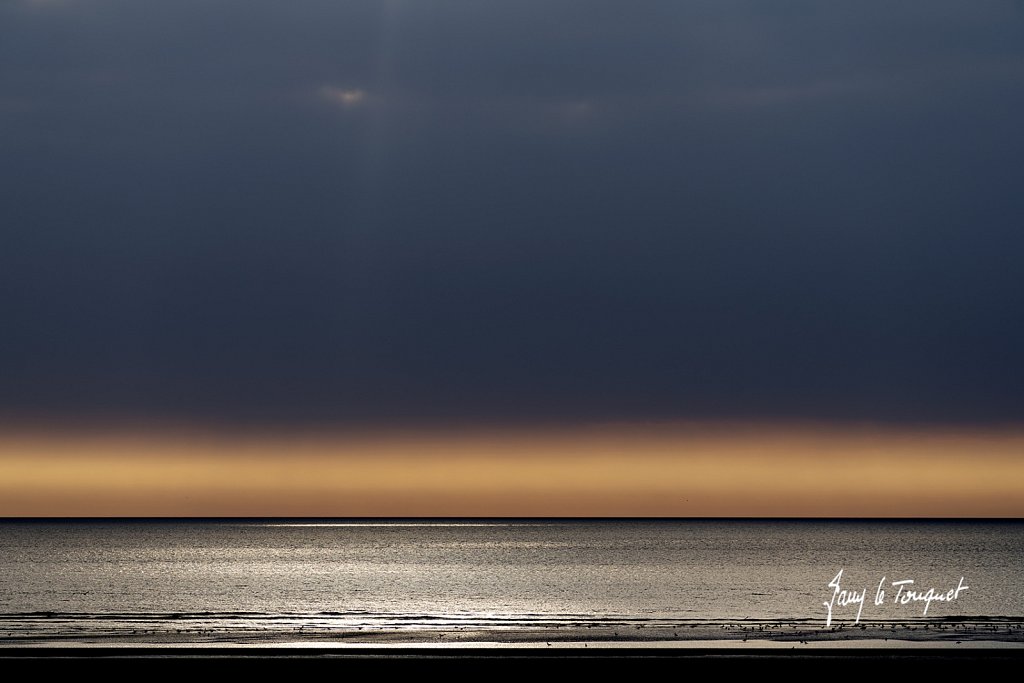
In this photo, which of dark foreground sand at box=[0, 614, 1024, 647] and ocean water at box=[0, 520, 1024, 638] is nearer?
dark foreground sand at box=[0, 614, 1024, 647]

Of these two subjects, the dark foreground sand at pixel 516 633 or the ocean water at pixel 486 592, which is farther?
the ocean water at pixel 486 592

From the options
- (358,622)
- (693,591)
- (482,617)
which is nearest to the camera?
(358,622)

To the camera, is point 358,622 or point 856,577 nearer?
point 358,622

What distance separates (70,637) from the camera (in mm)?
64125

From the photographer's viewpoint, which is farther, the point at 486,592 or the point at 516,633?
the point at 486,592

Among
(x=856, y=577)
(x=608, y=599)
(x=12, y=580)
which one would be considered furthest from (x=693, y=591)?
Answer: (x=12, y=580)

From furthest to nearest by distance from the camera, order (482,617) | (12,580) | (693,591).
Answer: (12,580)
(693,591)
(482,617)
